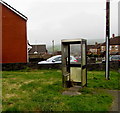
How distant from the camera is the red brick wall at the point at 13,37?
15297 millimetres

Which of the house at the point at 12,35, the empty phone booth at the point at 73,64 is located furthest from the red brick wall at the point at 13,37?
the empty phone booth at the point at 73,64

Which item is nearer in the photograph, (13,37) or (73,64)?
(73,64)

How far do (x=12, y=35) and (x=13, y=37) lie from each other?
22 cm

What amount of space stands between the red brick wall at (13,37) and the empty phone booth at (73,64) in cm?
970

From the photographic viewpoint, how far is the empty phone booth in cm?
653

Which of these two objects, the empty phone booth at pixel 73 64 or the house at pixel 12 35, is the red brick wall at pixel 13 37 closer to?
the house at pixel 12 35

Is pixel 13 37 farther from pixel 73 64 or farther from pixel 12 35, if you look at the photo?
pixel 73 64

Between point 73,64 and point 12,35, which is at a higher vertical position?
point 12,35

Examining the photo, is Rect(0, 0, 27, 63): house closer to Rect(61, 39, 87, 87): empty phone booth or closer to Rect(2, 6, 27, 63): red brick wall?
Rect(2, 6, 27, 63): red brick wall

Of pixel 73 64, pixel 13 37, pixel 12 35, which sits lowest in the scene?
pixel 73 64

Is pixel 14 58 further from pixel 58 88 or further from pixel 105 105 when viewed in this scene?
pixel 105 105

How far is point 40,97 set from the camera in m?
5.09

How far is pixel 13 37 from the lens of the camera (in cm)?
1581

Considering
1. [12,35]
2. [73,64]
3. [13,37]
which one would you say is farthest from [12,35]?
[73,64]
